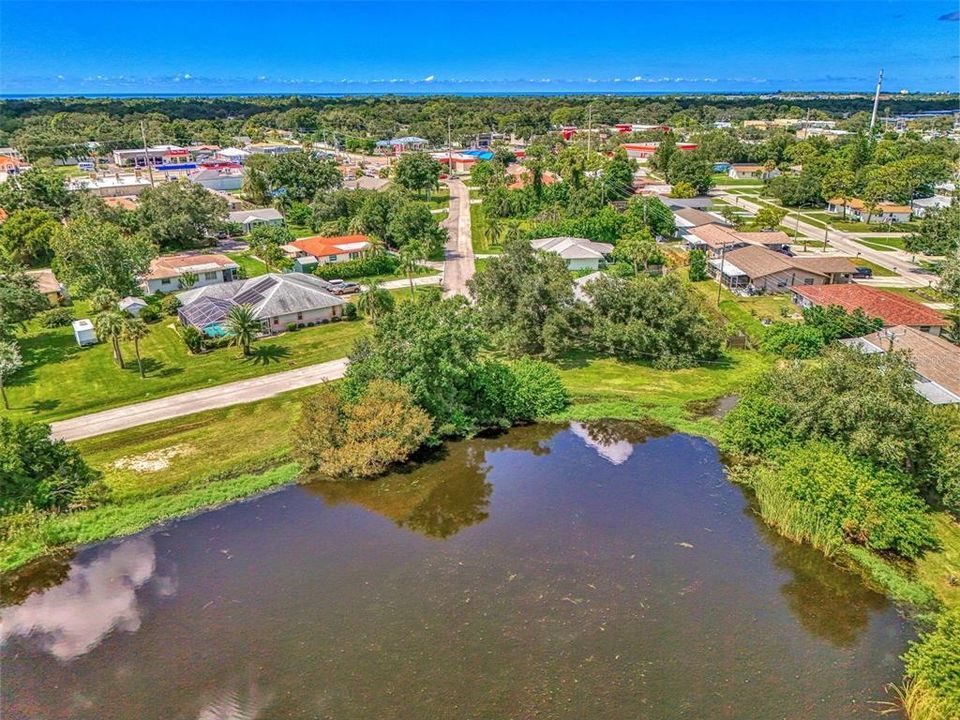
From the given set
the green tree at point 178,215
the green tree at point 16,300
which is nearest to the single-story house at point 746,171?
the green tree at point 178,215

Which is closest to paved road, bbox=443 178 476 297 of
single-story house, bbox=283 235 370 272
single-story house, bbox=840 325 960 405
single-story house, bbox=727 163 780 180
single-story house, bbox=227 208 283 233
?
single-story house, bbox=283 235 370 272

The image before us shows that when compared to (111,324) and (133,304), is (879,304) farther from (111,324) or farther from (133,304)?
(133,304)

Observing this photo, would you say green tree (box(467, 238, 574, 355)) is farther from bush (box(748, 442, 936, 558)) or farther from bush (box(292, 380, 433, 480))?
bush (box(748, 442, 936, 558))

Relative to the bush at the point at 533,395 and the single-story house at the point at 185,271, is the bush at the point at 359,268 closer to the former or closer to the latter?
the single-story house at the point at 185,271

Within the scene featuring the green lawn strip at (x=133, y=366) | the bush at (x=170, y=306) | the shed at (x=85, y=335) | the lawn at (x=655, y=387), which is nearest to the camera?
the lawn at (x=655, y=387)

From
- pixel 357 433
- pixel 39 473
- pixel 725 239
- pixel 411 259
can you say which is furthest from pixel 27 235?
pixel 725 239

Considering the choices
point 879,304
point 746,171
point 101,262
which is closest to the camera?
point 879,304

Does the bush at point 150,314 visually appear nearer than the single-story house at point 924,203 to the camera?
Yes

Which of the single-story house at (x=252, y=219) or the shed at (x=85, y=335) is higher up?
the single-story house at (x=252, y=219)
